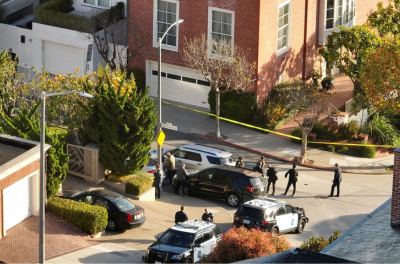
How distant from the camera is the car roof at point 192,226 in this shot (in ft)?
73.8

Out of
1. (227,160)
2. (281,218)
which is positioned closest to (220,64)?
(227,160)

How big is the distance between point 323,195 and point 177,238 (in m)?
10.1

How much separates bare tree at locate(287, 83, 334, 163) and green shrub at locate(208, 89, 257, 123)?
206 centimetres

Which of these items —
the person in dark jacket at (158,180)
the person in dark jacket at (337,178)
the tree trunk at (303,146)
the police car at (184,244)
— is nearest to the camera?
the police car at (184,244)

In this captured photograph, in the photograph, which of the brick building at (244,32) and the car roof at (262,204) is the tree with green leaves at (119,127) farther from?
the brick building at (244,32)

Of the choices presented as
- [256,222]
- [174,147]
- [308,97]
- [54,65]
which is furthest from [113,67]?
[256,222]

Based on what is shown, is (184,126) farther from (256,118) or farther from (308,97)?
(308,97)

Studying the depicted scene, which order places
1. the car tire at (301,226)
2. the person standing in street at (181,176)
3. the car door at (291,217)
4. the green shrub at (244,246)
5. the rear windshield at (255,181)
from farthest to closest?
1. the person standing in street at (181,176)
2. the rear windshield at (255,181)
3. the car tire at (301,226)
4. the car door at (291,217)
5. the green shrub at (244,246)

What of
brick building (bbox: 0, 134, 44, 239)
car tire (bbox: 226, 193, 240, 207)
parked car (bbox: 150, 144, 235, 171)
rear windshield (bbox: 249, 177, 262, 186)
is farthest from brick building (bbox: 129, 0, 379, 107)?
brick building (bbox: 0, 134, 44, 239)

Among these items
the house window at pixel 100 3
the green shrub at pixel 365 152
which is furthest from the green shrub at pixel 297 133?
the house window at pixel 100 3

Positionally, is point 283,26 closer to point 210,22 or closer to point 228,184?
point 210,22

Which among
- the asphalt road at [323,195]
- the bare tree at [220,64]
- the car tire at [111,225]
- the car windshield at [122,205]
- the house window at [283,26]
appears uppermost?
the house window at [283,26]

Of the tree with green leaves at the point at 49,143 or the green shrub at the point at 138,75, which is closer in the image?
the tree with green leaves at the point at 49,143

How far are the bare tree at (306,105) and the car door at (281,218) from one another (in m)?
8.66
